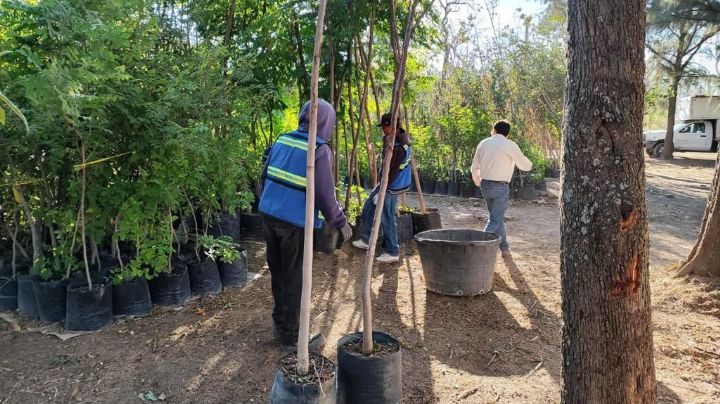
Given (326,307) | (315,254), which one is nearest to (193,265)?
(326,307)

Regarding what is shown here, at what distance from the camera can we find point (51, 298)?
3742 millimetres

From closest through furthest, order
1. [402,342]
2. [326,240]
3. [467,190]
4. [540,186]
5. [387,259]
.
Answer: [402,342] → [387,259] → [326,240] → [467,190] → [540,186]

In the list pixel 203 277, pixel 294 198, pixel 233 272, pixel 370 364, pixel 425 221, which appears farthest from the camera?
pixel 425 221

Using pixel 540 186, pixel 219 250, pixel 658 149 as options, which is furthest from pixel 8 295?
pixel 658 149

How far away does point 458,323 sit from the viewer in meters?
3.91

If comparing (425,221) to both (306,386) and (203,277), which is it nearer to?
(203,277)

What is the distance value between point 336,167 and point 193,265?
2332 mm

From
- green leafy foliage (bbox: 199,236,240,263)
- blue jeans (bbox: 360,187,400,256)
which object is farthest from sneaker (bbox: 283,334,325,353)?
blue jeans (bbox: 360,187,400,256)

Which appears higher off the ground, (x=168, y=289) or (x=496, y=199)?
(x=496, y=199)

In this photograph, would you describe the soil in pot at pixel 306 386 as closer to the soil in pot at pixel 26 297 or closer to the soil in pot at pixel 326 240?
the soil in pot at pixel 26 297

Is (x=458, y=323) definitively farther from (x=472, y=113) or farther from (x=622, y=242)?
(x=472, y=113)

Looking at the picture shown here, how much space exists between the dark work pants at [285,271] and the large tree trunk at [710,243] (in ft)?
11.8

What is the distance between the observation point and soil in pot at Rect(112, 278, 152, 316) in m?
3.86

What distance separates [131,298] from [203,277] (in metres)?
0.65
